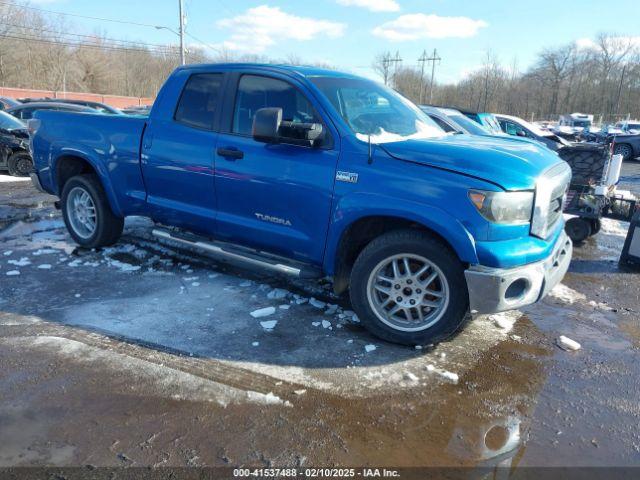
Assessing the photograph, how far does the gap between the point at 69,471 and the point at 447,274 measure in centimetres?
255

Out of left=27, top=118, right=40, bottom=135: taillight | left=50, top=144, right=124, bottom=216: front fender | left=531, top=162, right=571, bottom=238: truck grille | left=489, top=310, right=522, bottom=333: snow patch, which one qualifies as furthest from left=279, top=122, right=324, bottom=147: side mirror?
left=27, top=118, right=40, bottom=135: taillight

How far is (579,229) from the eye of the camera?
7.38 m

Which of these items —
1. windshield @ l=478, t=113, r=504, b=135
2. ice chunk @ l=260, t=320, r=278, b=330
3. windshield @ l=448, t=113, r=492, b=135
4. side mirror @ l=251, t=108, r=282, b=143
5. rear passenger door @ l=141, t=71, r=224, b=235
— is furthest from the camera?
windshield @ l=478, t=113, r=504, b=135

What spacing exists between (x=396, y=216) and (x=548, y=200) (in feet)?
3.68

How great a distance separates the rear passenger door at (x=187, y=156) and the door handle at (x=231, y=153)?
0.12m

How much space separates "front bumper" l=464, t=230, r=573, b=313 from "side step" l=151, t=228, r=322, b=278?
4.22ft

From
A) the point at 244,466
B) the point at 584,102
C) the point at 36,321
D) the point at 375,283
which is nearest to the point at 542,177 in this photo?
the point at 375,283

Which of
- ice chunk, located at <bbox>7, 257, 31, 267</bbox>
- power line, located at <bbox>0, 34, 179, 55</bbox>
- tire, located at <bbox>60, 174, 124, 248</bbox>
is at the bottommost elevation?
ice chunk, located at <bbox>7, 257, 31, 267</bbox>

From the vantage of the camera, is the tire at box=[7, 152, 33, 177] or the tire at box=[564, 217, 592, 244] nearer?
the tire at box=[564, 217, 592, 244]

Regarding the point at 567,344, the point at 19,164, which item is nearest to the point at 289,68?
the point at 567,344

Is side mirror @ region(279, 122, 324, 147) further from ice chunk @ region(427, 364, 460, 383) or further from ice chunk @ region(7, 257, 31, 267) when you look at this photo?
ice chunk @ region(7, 257, 31, 267)

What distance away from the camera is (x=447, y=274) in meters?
3.50

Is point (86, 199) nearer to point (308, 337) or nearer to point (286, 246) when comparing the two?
point (286, 246)

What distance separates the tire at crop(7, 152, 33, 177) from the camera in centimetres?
1100
